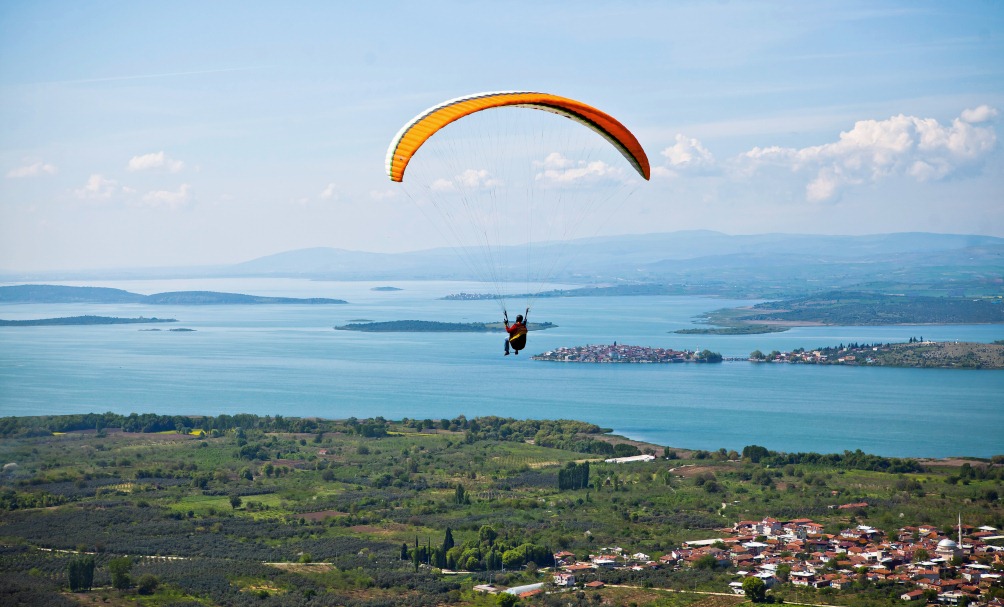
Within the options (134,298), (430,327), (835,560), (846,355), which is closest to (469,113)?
(835,560)

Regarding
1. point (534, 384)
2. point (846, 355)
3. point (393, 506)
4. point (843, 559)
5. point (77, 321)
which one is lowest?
point (393, 506)

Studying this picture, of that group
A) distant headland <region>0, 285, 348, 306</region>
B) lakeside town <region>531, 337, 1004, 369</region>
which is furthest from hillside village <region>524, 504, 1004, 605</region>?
distant headland <region>0, 285, 348, 306</region>

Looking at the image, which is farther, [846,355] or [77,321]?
[77,321]

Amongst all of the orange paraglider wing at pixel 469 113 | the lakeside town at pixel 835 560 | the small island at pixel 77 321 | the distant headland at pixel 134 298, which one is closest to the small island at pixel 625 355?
the lakeside town at pixel 835 560

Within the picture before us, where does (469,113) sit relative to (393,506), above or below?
above

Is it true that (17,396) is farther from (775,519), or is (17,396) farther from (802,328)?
(802,328)

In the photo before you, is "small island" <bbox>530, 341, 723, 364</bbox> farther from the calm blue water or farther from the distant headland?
the distant headland

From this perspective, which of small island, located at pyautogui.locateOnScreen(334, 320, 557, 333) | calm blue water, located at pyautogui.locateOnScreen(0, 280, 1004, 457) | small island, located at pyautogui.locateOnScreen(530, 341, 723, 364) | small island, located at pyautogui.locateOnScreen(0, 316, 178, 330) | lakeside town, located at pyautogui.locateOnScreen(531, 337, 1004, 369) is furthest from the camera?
small island, located at pyautogui.locateOnScreen(0, 316, 178, 330)

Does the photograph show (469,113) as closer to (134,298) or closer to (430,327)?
(430,327)
